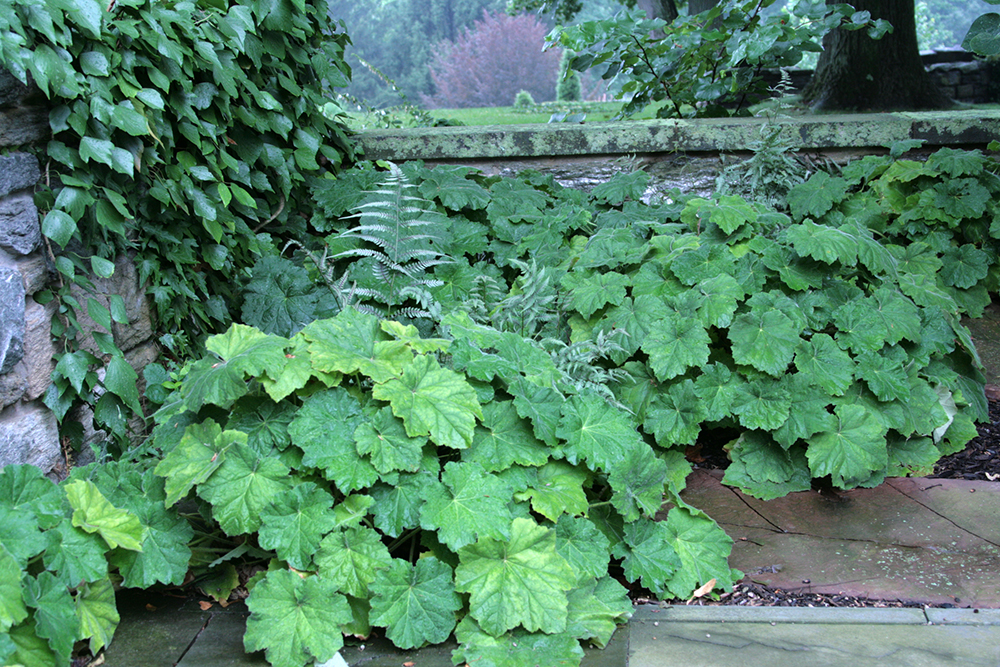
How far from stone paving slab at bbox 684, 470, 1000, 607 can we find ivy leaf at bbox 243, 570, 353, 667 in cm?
132

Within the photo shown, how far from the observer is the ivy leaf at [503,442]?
2145 mm

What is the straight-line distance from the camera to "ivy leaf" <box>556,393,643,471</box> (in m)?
2.20

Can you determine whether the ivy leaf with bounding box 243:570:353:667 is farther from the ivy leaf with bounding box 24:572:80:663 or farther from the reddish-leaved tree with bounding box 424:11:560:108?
the reddish-leaved tree with bounding box 424:11:560:108

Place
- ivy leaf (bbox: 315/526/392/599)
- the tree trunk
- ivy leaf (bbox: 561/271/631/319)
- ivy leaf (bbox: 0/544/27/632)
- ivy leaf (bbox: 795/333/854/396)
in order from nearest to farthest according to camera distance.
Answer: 1. ivy leaf (bbox: 0/544/27/632)
2. ivy leaf (bbox: 315/526/392/599)
3. ivy leaf (bbox: 795/333/854/396)
4. ivy leaf (bbox: 561/271/631/319)
5. the tree trunk

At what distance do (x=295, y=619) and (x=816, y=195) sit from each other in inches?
138

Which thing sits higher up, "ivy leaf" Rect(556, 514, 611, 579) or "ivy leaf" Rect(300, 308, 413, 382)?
"ivy leaf" Rect(300, 308, 413, 382)

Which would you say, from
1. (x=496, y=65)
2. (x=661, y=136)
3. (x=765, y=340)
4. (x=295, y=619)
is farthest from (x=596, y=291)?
(x=496, y=65)

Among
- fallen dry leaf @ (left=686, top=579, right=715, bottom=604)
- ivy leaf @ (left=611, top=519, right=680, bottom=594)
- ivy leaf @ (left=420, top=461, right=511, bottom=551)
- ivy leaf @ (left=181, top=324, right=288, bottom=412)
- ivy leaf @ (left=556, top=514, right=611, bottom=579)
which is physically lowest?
fallen dry leaf @ (left=686, top=579, right=715, bottom=604)

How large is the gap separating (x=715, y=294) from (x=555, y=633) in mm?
1677

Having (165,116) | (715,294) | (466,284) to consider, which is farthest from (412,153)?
(715,294)

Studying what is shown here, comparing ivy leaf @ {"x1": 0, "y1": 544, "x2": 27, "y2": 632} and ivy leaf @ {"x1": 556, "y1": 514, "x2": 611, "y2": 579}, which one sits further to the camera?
ivy leaf @ {"x1": 556, "y1": 514, "x2": 611, "y2": 579}

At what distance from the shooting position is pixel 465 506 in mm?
1965

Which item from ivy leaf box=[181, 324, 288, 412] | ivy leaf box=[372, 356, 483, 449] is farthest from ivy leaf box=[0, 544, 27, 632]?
ivy leaf box=[372, 356, 483, 449]

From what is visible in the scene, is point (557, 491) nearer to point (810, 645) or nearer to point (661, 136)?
point (810, 645)
